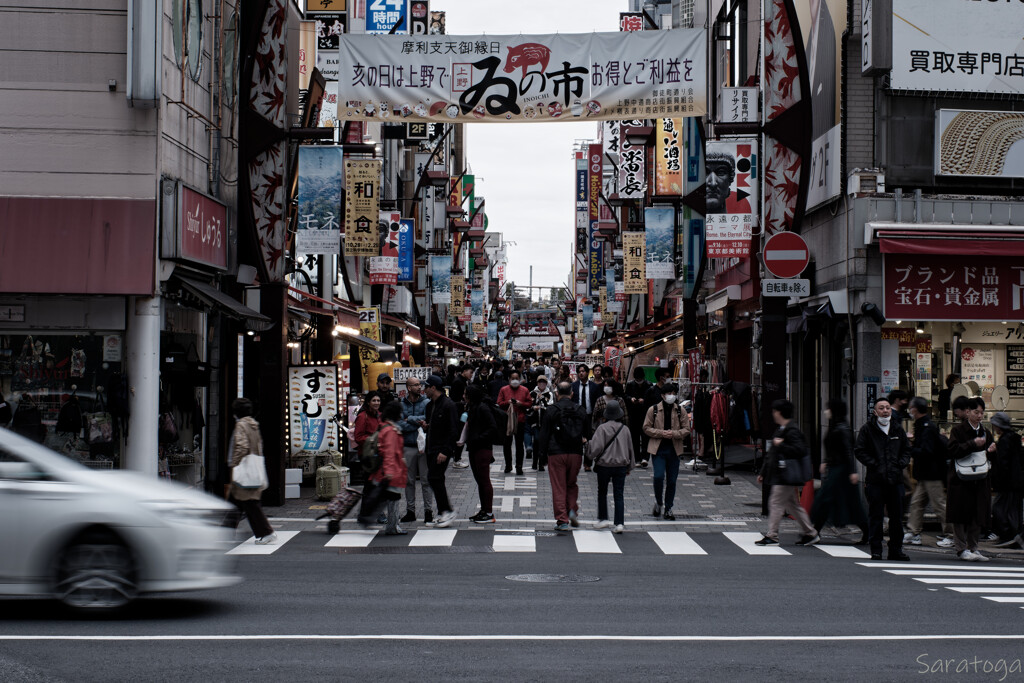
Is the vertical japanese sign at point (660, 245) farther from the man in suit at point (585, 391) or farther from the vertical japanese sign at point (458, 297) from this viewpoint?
the vertical japanese sign at point (458, 297)

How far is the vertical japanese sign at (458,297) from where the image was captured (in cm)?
5797

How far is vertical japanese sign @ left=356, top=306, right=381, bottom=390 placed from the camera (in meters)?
31.1

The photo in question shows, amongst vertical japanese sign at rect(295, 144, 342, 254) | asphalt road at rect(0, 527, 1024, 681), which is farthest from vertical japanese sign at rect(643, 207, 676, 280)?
asphalt road at rect(0, 527, 1024, 681)

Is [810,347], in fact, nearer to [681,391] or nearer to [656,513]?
[681,391]

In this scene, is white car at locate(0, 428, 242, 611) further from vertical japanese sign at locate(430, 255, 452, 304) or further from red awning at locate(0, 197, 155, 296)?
vertical japanese sign at locate(430, 255, 452, 304)

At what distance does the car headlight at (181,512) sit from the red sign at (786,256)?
10.2m

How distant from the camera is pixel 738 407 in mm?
22141

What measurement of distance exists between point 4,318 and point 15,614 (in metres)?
8.34

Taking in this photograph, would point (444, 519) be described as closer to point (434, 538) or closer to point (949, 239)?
point (434, 538)

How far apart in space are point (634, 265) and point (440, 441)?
2237 cm

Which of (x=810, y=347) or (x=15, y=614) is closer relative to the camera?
(x=15, y=614)

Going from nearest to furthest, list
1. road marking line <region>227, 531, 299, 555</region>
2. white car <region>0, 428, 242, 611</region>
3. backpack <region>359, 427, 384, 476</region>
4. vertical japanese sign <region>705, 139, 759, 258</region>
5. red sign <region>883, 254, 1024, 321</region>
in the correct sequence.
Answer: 1. white car <region>0, 428, 242, 611</region>
2. road marking line <region>227, 531, 299, 555</region>
3. backpack <region>359, 427, 384, 476</region>
4. red sign <region>883, 254, 1024, 321</region>
5. vertical japanese sign <region>705, 139, 759, 258</region>

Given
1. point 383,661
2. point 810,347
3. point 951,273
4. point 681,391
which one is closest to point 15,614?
point 383,661

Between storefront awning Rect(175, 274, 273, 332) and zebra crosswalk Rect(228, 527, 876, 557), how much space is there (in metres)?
3.74
